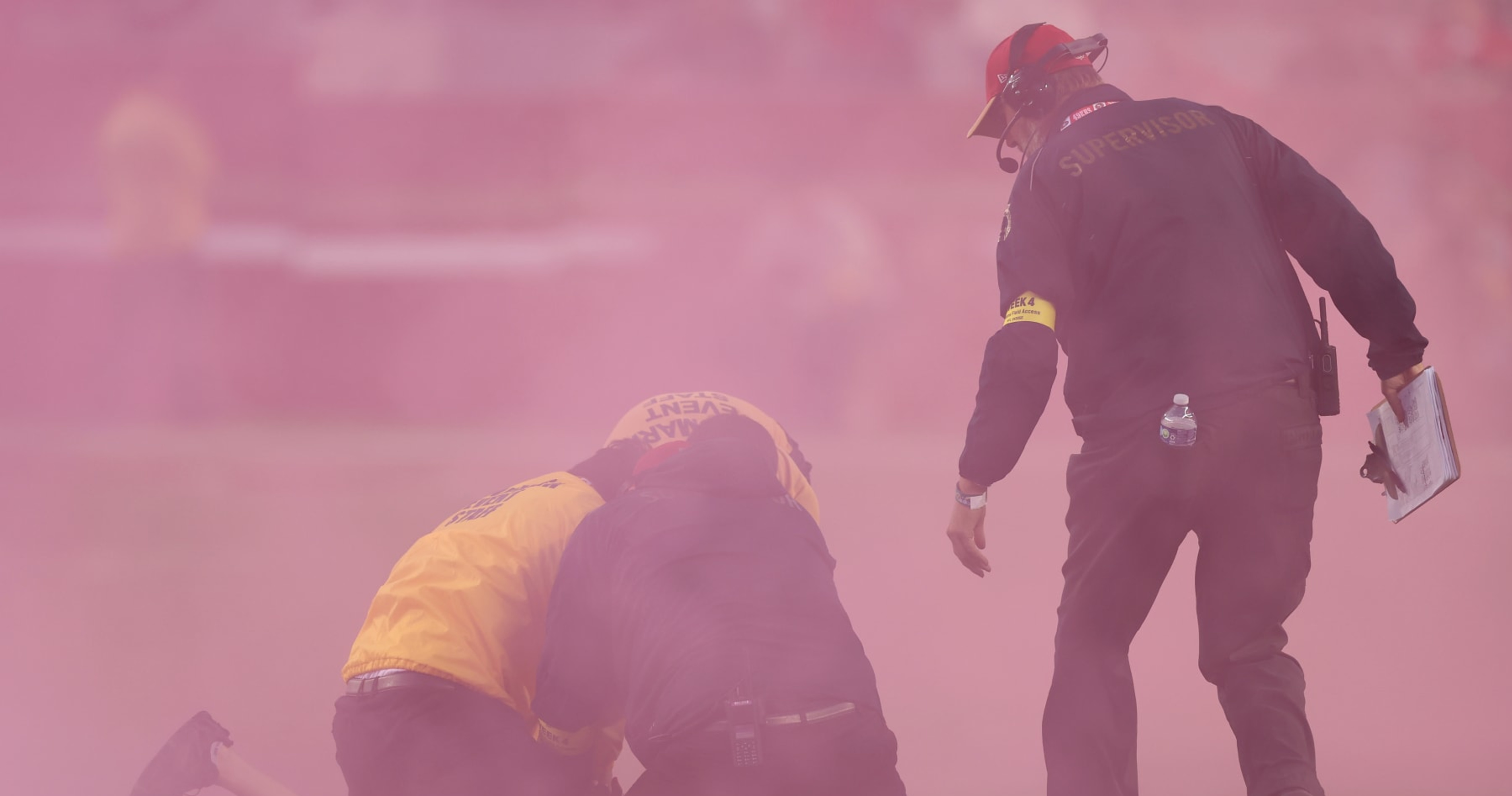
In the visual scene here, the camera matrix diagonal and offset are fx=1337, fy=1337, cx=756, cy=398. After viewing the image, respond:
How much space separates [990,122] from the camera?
2.30m

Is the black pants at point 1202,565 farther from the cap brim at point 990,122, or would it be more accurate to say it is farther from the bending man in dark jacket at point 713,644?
the cap brim at point 990,122

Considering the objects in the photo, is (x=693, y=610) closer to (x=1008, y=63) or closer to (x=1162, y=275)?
(x=1162, y=275)

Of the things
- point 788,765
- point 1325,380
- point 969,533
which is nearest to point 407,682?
point 788,765

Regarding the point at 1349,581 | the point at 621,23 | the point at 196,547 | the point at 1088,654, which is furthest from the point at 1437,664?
the point at 621,23

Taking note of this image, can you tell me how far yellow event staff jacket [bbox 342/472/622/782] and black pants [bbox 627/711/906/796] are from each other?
0.43 meters

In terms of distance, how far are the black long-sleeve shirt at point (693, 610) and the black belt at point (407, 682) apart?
17cm

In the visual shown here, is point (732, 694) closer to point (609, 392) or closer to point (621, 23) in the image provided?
point (609, 392)

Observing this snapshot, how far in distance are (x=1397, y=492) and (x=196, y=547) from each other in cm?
473

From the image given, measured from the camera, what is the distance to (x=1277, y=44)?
391 inches

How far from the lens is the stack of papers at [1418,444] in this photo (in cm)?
197

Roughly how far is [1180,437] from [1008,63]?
72 centimetres

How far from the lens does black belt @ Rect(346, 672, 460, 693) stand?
2201mm

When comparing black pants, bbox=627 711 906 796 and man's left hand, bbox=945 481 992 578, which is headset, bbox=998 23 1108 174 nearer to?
man's left hand, bbox=945 481 992 578

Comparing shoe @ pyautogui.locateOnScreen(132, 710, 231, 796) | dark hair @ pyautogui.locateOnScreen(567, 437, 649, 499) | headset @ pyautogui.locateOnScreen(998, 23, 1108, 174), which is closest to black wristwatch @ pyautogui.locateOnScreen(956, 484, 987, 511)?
headset @ pyautogui.locateOnScreen(998, 23, 1108, 174)
